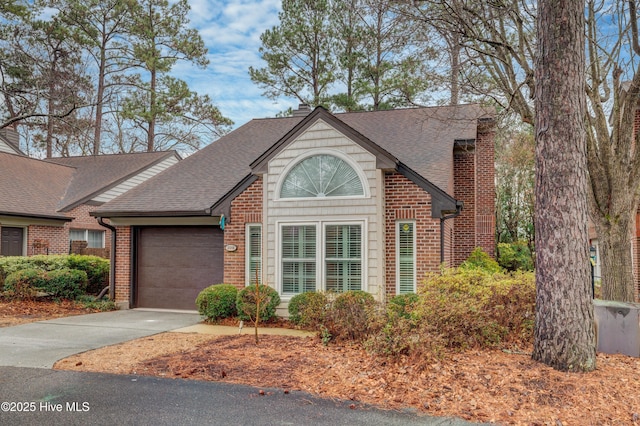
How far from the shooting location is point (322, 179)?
33.8 ft

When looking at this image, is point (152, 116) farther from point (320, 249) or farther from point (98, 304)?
point (320, 249)

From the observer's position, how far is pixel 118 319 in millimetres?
10867

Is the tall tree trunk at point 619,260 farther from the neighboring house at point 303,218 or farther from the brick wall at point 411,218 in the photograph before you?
A: the brick wall at point 411,218

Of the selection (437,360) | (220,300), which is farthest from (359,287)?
(437,360)

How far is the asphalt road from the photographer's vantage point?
4637mm

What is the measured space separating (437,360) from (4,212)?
583 inches

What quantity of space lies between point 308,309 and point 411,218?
298 centimetres

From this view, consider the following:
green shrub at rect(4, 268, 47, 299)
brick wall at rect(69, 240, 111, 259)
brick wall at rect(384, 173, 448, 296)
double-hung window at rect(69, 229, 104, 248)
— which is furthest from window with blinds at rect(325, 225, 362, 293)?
double-hung window at rect(69, 229, 104, 248)

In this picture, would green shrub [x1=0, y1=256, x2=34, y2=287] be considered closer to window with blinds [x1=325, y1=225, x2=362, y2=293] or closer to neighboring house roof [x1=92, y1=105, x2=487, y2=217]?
neighboring house roof [x1=92, y1=105, x2=487, y2=217]

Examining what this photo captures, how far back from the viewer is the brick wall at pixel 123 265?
41.2ft

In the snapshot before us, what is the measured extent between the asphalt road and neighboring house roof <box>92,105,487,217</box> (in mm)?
5754

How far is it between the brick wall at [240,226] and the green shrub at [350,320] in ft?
11.0

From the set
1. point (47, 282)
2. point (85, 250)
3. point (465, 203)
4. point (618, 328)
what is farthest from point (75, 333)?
point (465, 203)

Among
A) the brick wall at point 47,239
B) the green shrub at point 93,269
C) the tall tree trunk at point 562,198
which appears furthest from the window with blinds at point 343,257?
the brick wall at point 47,239
